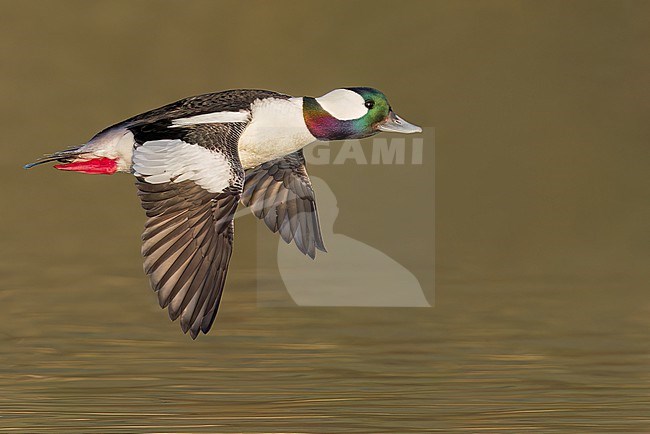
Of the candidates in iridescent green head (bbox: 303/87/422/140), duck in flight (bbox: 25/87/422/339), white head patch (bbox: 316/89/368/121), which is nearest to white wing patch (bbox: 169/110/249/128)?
duck in flight (bbox: 25/87/422/339)

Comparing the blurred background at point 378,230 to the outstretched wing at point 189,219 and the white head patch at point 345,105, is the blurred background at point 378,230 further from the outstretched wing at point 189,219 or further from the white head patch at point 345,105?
the white head patch at point 345,105

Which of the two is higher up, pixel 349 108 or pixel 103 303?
pixel 349 108

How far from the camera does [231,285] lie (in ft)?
43.0

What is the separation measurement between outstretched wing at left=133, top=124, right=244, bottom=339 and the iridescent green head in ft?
2.39

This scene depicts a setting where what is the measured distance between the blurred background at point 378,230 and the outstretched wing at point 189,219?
2.27 ft

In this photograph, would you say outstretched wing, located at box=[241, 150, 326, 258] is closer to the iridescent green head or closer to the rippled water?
the iridescent green head

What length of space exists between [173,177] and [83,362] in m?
2.20

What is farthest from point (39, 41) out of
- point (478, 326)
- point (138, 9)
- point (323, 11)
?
point (478, 326)

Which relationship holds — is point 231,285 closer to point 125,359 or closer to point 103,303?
point 103,303

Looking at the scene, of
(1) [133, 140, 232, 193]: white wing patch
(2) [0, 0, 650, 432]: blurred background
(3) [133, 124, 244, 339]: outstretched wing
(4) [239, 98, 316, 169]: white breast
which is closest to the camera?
(3) [133, 124, 244, 339]: outstretched wing

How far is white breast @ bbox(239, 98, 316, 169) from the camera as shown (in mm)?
8766

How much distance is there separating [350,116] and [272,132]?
0.48m


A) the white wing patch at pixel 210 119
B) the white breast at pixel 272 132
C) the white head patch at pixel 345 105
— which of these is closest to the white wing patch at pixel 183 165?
the white wing patch at pixel 210 119

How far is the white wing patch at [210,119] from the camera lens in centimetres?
851
